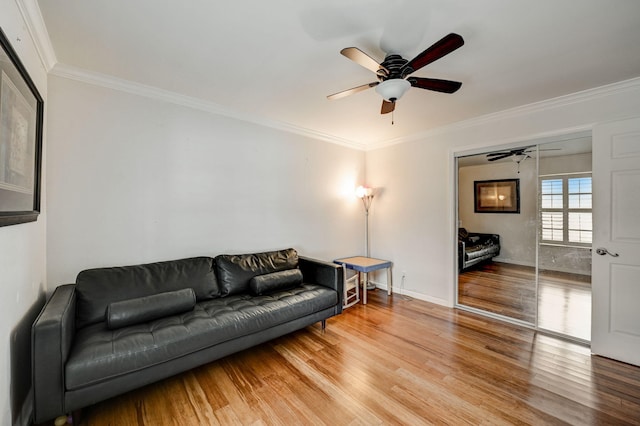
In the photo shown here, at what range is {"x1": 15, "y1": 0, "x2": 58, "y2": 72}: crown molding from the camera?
1.46m

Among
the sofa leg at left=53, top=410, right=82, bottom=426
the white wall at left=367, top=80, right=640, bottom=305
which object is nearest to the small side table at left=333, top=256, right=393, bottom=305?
the white wall at left=367, top=80, right=640, bottom=305

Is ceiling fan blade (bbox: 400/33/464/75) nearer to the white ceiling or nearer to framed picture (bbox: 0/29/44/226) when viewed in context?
the white ceiling

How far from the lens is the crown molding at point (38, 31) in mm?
1464

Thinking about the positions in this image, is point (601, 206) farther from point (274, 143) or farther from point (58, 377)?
point (58, 377)

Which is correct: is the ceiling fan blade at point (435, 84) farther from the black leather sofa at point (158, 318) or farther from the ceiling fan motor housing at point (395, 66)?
the black leather sofa at point (158, 318)

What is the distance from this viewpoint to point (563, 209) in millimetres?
2850

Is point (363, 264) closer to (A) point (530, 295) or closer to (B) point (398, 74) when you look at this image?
(A) point (530, 295)

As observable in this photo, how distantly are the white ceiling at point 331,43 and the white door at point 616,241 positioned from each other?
2.00ft

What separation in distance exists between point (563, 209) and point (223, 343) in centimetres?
368

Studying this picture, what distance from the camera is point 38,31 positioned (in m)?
1.67

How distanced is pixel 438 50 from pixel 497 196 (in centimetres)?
273

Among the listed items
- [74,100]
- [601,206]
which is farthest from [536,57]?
[74,100]

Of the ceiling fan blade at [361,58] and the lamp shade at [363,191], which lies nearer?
the ceiling fan blade at [361,58]

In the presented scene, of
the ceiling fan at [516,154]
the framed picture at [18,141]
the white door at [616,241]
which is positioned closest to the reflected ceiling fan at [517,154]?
the ceiling fan at [516,154]
